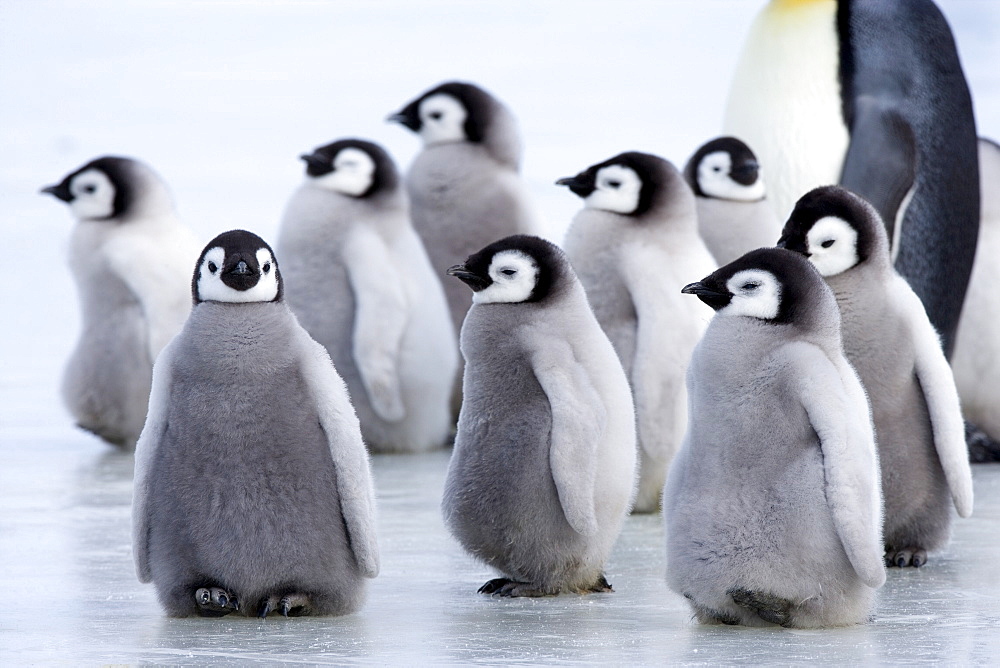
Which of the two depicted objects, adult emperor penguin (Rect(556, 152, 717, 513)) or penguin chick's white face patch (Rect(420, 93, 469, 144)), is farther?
penguin chick's white face patch (Rect(420, 93, 469, 144))

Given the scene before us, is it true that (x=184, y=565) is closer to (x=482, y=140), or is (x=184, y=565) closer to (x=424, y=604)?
(x=424, y=604)

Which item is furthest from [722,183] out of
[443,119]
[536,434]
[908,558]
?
[536,434]

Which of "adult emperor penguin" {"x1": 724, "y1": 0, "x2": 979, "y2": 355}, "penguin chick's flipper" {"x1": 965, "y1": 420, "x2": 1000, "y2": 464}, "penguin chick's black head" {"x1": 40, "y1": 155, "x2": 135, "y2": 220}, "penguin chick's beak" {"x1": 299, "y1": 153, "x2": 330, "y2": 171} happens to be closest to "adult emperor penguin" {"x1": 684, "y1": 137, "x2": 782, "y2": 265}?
"adult emperor penguin" {"x1": 724, "y1": 0, "x2": 979, "y2": 355}

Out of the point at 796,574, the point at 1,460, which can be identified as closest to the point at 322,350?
the point at 796,574

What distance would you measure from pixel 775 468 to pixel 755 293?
34cm

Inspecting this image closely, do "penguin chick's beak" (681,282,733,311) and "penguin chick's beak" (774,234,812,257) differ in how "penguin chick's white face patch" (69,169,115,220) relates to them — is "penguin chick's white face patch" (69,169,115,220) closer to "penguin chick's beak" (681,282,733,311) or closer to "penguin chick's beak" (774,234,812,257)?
"penguin chick's beak" (774,234,812,257)

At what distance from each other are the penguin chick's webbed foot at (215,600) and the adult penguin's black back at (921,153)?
3.75m

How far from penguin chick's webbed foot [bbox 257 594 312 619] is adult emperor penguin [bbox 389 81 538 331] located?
12.3 ft

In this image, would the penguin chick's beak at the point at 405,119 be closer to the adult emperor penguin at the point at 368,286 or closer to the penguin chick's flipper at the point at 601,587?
the adult emperor penguin at the point at 368,286

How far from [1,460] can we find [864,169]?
11.7 feet

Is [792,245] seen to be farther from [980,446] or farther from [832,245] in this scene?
[980,446]

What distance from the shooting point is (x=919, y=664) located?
2701 millimetres

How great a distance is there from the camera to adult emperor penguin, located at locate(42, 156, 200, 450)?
256 inches

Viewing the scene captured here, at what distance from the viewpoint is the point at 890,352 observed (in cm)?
390
